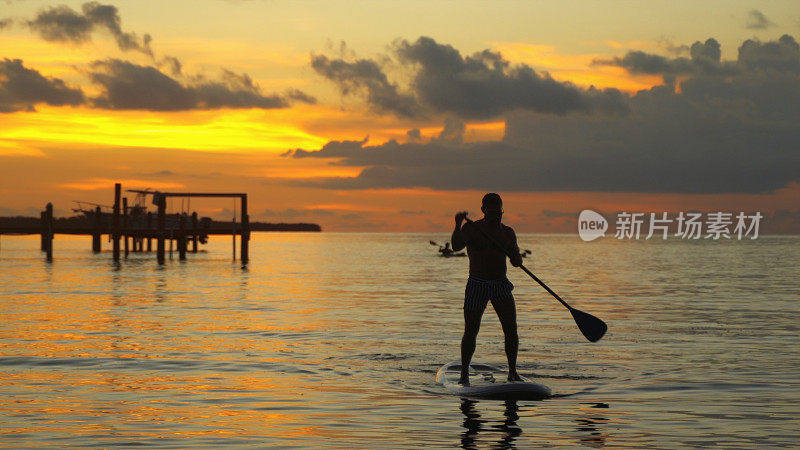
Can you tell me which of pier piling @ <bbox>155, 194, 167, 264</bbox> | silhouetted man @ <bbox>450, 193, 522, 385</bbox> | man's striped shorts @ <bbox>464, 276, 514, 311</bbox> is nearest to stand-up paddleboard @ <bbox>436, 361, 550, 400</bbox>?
silhouetted man @ <bbox>450, 193, 522, 385</bbox>

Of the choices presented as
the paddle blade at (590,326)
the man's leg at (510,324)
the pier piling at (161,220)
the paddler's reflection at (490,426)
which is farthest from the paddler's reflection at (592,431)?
the pier piling at (161,220)

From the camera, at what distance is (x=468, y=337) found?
1266cm

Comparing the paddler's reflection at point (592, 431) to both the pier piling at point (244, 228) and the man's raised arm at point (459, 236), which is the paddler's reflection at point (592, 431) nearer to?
the man's raised arm at point (459, 236)

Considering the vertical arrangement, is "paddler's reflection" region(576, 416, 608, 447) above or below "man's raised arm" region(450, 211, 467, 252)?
below

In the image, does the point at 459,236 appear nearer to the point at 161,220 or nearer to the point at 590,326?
the point at 590,326

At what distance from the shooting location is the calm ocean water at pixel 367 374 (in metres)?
10.1

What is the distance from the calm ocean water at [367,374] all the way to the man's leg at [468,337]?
1.59 feet

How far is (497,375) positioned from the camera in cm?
1368

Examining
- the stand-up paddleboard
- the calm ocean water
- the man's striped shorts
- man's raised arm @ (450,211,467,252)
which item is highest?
man's raised arm @ (450,211,467,252)

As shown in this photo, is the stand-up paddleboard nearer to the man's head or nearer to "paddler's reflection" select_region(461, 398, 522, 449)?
"paddler's reflection" select_region(461, 398, 522, 449)

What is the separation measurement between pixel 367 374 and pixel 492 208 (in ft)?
12.3

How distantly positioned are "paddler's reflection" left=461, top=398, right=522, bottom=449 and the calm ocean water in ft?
0.11

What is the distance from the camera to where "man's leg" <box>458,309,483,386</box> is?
12.5 metres

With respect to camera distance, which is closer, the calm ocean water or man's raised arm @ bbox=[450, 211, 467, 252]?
the calm ocean water
